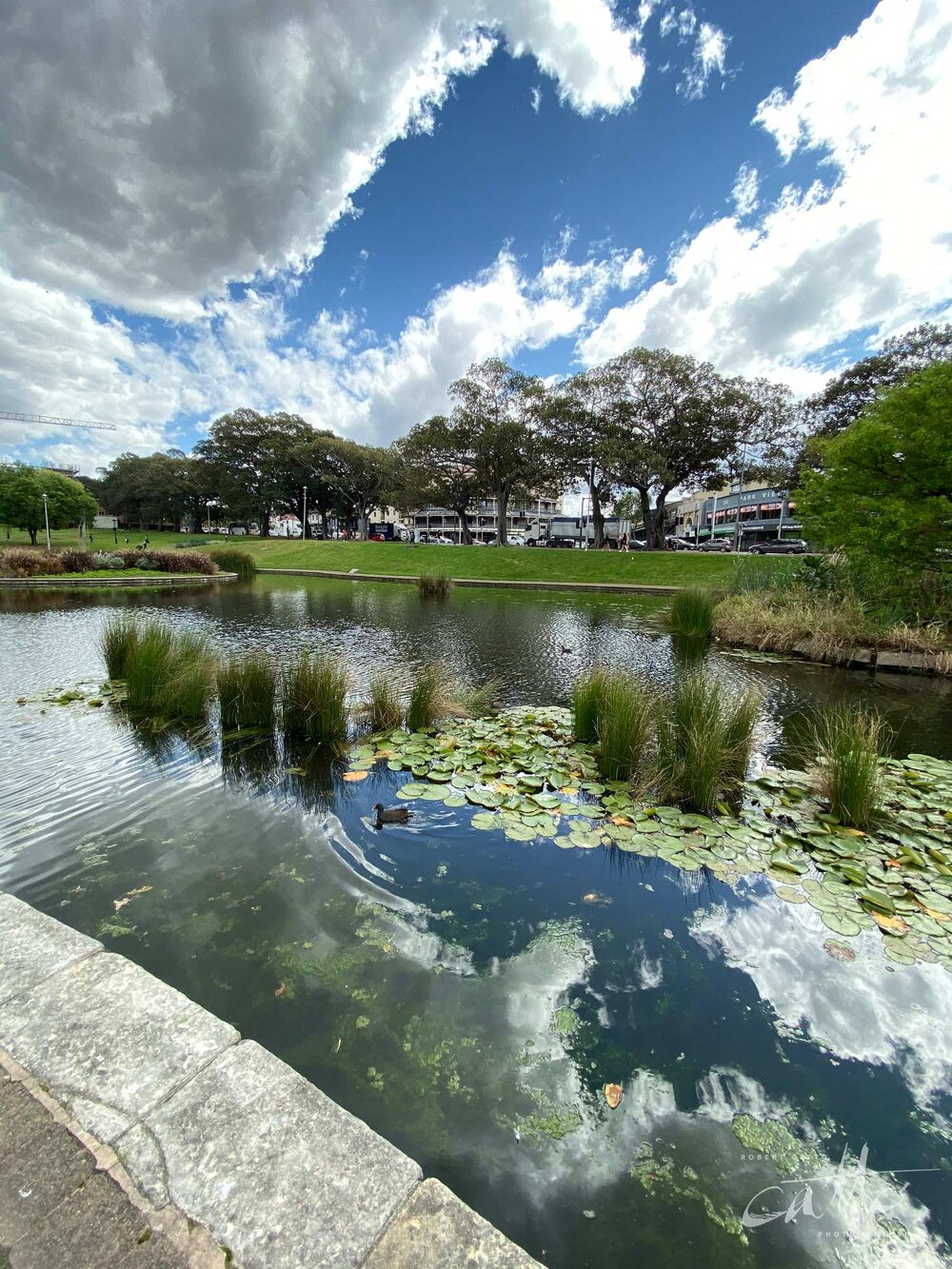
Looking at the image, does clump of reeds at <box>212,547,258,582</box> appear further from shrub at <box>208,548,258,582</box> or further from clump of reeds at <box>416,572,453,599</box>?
clump of reeds at <box>416,572,453,599</box>

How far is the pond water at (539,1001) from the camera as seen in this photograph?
1507 millimetres

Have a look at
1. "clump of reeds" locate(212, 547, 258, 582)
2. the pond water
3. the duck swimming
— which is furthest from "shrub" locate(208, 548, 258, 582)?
the duck swimming

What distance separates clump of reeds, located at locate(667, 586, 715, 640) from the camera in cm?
1033

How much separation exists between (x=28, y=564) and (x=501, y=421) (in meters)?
25.8

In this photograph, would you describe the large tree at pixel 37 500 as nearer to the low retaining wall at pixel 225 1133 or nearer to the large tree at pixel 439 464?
the large tree at pixel 439 464

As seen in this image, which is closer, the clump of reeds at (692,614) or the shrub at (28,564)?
the clump of reeds at (692,614)

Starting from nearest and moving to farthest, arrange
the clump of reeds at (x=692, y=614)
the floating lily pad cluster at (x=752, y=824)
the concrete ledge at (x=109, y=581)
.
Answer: the floating lily pad cluster at (x=752, y=824) → the clump of reeds at (x=692, y=614) → the concrete ledge at (x=109, y=581)

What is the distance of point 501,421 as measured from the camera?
33.8 metres

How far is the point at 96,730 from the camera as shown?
4988mm

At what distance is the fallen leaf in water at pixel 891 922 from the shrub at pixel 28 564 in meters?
24.4

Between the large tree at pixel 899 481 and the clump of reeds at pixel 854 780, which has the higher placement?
the large tree at pixel 899 481

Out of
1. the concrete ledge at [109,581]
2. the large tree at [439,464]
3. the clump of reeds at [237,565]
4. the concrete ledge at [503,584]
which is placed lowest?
the concrete ledge at [503,584]

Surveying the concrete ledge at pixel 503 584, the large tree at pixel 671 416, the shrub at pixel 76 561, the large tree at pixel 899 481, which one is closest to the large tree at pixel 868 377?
the large tree at pixel 671 416

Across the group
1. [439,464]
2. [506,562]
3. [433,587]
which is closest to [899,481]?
[433,587]
